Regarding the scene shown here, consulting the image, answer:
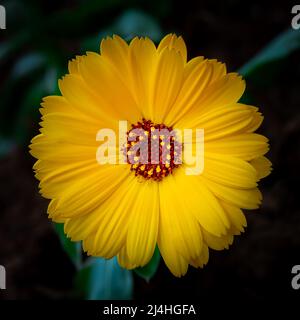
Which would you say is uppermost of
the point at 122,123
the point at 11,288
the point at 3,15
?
the point at 3,15

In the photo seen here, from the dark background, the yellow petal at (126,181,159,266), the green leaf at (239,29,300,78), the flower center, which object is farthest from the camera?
the dark background

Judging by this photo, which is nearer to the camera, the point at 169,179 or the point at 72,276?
the point at 169,179

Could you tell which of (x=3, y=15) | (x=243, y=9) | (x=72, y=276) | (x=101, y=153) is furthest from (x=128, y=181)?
(x=243, y=9)

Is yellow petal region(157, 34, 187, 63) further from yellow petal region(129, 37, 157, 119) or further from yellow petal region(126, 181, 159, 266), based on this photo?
yellow petal region(126, 181, 159, 266)

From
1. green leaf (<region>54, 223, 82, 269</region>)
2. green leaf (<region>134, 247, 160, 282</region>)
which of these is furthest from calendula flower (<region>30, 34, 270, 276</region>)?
green leaf (<region>54, 223, 82, 269</region>)

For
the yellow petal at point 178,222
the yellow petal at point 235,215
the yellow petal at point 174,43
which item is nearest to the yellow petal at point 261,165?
the yellow petal at point 235,215

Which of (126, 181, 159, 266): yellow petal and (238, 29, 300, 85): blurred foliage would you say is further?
(238, 29, 300, 85): blurred foliage
